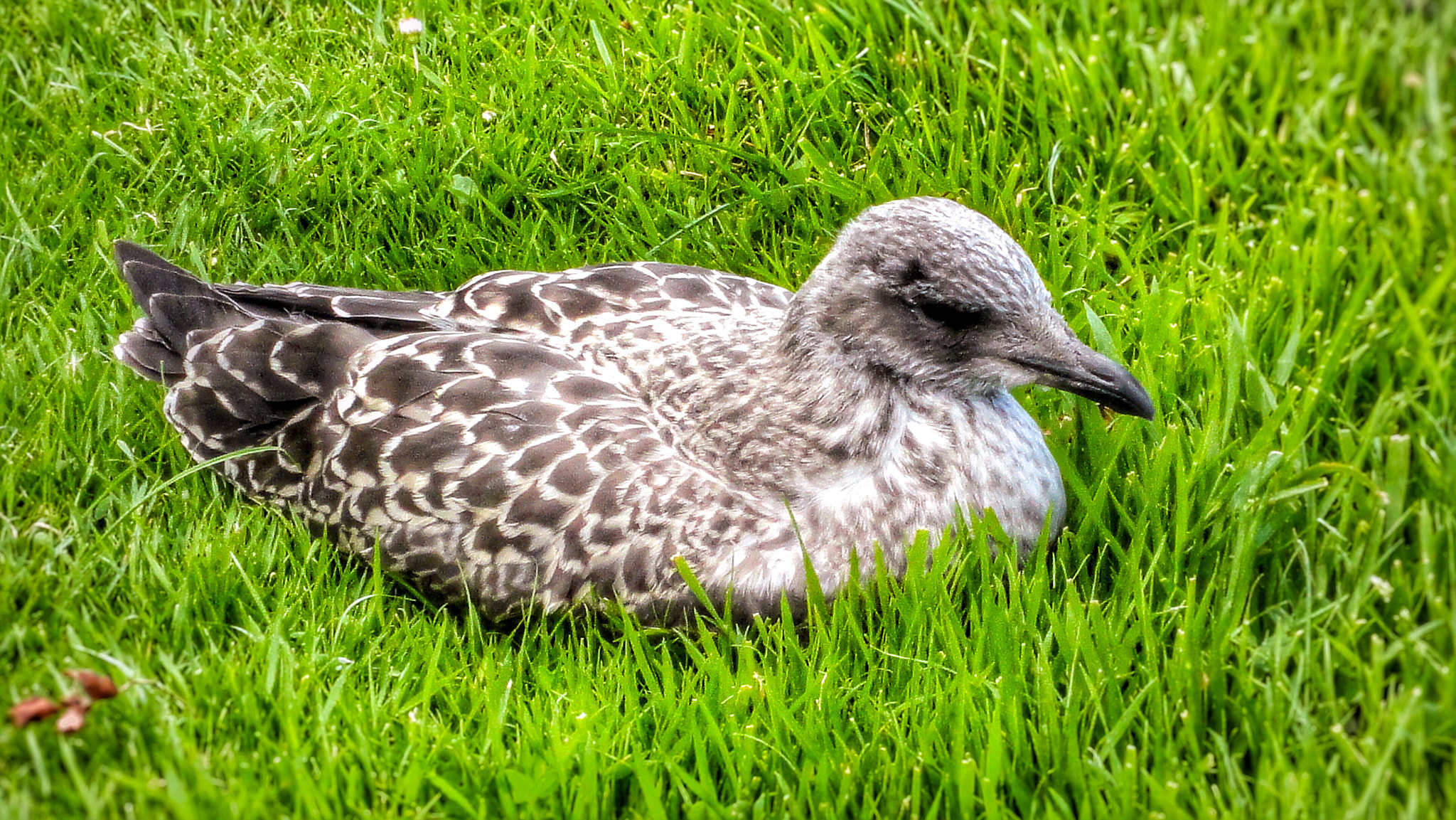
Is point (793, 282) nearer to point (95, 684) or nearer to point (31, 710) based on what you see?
point (95, 684)

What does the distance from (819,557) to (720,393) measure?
59 cm

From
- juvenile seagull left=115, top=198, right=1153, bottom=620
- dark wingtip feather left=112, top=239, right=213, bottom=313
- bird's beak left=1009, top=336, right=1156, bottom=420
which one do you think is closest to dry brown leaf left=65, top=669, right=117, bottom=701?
juvenile seagull left=115, top=198, right=1153, bottom=620

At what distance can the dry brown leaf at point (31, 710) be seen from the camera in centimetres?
291

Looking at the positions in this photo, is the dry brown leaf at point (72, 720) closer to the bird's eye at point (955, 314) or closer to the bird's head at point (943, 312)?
the bird's head at point (943, 312)

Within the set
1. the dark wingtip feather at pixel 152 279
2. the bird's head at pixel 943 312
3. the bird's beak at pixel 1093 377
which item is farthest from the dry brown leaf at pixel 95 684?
the bird's beak at pixel 1093 377

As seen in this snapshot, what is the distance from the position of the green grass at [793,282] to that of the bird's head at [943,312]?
0.54 m

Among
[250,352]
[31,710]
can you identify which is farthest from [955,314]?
[31,710]

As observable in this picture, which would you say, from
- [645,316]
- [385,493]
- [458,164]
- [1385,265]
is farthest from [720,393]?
[1385,265]

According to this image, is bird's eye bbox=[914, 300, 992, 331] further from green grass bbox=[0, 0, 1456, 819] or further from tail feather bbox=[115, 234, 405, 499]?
tail feather bbox=[115, 234, 405, 499]

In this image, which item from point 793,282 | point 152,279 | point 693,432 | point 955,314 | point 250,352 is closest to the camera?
point 955,314

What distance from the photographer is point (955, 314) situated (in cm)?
378

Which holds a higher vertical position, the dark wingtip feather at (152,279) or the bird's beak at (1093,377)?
the dark wingtip feather at (152,279)

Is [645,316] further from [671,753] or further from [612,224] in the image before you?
[671,753]

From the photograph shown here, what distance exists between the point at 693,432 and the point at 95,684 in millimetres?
1767
